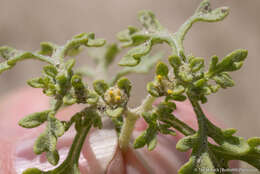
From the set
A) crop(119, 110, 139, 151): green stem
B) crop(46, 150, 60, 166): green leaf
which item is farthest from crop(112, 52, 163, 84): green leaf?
crop(46, 150, 60, 166): green leaf

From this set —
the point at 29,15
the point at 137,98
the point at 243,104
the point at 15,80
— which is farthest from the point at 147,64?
the point at 29,15

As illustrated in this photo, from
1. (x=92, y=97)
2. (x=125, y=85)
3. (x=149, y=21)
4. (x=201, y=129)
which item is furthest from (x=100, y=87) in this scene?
(x=149, y=21)

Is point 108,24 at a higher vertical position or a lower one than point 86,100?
higher

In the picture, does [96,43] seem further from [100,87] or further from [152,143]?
[152,143]

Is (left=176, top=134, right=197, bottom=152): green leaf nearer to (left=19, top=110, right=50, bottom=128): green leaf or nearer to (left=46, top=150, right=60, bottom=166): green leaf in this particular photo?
(left=46, top=150, right=60, bottom=166): green leaf

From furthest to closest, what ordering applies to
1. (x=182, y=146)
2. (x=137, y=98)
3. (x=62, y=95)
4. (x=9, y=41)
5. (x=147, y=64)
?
1. (x=9, y=41)
2. (x=137, y=98)
3. (x=147, y=64)
4. (x=62, y=95)
5. (x=182, y=146)

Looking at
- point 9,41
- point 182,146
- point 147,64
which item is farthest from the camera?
point 9,41

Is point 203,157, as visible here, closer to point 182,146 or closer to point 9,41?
point 182,146
